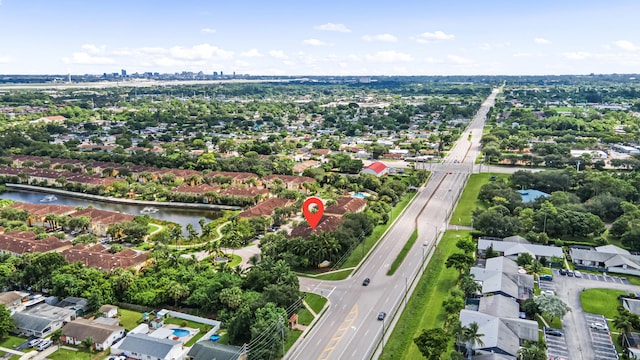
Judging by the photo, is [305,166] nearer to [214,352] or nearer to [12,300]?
[12,300]

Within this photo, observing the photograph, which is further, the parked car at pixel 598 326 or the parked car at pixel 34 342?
the parked car at pixel 598 326

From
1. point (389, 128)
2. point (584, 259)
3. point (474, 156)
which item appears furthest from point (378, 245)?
point (389, 128)

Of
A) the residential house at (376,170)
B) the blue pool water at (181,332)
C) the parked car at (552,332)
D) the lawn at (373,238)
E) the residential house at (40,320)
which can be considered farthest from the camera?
the residential house at (376,170)

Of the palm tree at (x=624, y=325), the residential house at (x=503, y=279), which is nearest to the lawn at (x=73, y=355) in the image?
the residential house at (x=503, y=279)

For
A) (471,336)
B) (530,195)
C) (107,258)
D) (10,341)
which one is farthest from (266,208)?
(530,195)

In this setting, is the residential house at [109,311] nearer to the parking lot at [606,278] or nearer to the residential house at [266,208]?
the residential house at [266,208]

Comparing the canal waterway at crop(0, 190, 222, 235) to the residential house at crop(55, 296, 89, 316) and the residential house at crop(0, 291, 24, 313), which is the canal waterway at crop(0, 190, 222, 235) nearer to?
the residential house at crop(55, 296, 89, 316)
